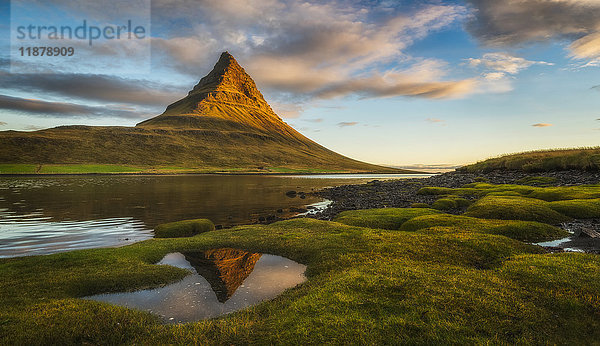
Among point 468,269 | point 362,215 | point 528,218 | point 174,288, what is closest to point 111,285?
point 174,288

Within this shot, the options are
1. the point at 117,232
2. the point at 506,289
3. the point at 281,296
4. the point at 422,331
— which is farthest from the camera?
the point at 117,232

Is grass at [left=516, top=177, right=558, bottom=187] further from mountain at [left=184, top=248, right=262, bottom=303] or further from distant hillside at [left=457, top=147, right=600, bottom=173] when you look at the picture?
mountain at [left=184, top=248, right=262, bottom=303]

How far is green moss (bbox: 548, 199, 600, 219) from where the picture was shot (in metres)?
25.5

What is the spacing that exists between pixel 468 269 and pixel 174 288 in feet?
47.6

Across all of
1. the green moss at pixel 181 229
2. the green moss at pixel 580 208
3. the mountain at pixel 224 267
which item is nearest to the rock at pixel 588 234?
the green moss at pixel 580 208

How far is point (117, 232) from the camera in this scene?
96.6ft

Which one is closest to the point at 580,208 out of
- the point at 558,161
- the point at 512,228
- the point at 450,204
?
the point at 450,204

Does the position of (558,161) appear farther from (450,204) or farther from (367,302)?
(367,302)

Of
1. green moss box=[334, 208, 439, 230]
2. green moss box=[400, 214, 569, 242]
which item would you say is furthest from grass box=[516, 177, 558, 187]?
green moss box=[400, 214, 569, 242]

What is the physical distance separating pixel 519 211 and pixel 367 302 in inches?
946

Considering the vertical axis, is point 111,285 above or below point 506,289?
below

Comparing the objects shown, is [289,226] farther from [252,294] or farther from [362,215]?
[252,294]

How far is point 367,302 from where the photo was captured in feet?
32.9

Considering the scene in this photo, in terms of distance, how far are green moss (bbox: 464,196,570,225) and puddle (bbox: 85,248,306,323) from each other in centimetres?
2100
